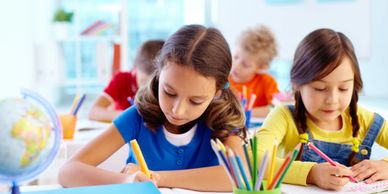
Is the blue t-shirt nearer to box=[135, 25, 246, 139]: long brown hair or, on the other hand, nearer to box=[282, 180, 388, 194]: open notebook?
box=[135, 25, 246, 139]: long brown hair

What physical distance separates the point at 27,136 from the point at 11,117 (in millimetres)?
39

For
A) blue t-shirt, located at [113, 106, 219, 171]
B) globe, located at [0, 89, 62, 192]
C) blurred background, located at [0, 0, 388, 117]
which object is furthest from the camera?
blurred background, located at [0, 0, 388, 117]

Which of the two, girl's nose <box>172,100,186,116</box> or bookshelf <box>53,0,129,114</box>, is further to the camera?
bookshelf <box>53,0,129,114</box>

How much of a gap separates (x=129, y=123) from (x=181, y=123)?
6.9 inches

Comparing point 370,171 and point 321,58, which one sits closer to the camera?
point 370,171

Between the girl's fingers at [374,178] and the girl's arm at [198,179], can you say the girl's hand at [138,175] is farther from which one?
the girl's fingers at [374,178]

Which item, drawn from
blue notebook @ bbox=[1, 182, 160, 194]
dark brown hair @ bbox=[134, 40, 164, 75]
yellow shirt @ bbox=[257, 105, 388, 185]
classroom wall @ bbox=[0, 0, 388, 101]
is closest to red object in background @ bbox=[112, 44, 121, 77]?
classroom wall @ bbox=[0, 0, 388, 101]

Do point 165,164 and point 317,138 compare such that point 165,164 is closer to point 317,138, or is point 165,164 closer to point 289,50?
point 317,138

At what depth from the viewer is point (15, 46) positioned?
420 cm

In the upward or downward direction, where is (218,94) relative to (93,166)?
upward

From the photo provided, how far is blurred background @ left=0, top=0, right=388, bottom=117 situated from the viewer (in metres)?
3.31

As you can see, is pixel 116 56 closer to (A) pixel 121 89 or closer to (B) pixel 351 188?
(A) pixel 121 89

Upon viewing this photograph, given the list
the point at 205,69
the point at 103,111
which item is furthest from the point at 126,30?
the point at 205,69

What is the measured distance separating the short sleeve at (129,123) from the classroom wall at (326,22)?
6.39ft
